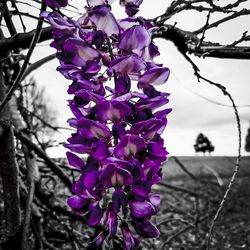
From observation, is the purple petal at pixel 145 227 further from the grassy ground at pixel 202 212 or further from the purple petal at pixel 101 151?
the grassy ground at pixel 202 212

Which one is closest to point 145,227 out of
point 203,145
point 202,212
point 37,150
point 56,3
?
point 56,3

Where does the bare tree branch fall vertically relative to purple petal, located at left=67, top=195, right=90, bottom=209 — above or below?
above

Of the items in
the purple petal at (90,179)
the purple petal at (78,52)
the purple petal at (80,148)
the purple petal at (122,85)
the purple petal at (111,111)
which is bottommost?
the purple petal at (90,179)

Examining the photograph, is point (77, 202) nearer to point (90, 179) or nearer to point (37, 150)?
point (90, 179)

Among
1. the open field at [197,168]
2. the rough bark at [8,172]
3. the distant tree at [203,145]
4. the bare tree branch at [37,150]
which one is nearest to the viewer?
the rough bark at [8,172]

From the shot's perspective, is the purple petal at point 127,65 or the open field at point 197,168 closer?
the purple petal at point 127,65

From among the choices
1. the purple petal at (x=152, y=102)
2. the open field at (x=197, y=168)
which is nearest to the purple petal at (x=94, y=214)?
the purple petal at (x=152, y=102)

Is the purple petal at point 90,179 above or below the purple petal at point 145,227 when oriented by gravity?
above

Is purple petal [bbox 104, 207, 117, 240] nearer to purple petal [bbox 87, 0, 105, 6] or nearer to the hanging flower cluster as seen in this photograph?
the hanging flower cluster

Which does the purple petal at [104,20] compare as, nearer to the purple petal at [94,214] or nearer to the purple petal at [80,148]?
the purple petal at [80,148]

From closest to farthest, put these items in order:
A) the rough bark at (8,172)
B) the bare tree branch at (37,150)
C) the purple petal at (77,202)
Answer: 1. the purple petal at (77,202)
2. the rough bark at (8,172)
3. the bare tree branch at (37,150)

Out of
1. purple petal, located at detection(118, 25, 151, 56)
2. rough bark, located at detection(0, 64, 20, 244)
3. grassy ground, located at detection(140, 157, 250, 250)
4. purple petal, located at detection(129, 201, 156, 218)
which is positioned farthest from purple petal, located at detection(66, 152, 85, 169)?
grassy ground, located at detection(140, 157, 250, 250)
